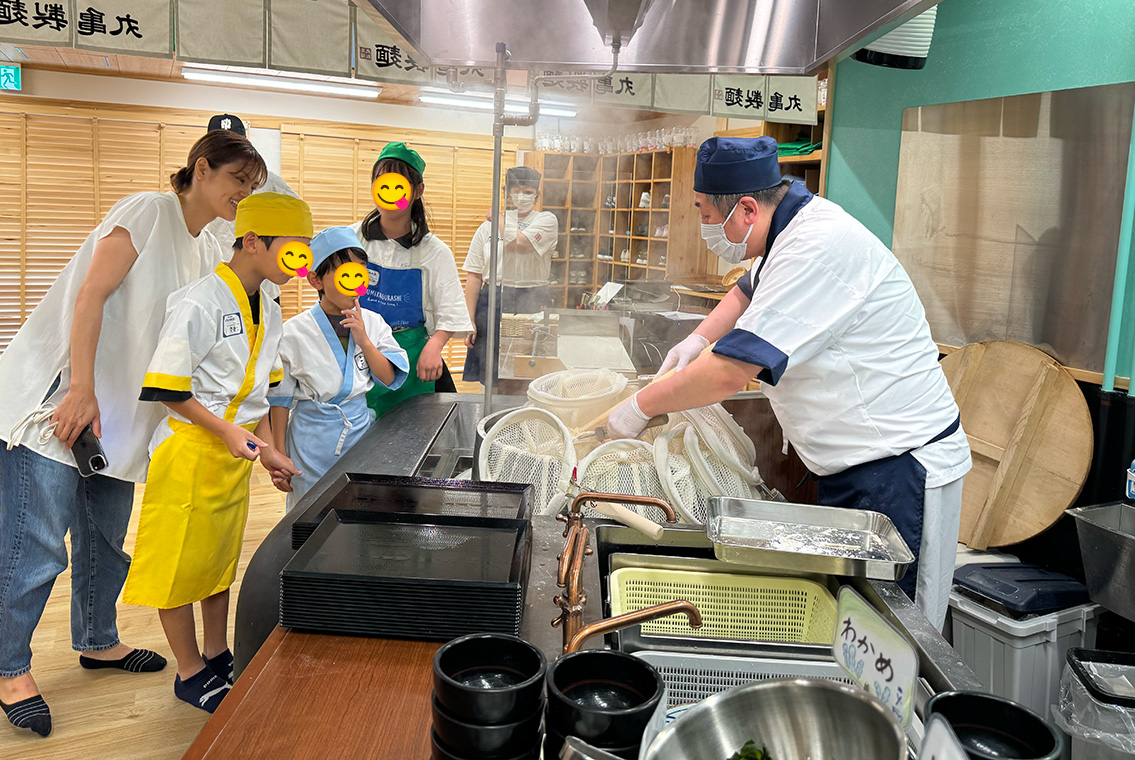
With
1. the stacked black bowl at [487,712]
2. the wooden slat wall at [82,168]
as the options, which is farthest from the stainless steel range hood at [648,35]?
the wooden slat wall at [82,168]

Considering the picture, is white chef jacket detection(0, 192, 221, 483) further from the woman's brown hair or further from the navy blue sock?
the navy blue sock

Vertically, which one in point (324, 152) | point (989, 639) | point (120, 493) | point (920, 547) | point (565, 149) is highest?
point (324, 152)

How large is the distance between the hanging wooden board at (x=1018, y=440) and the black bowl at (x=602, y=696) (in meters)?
2.32

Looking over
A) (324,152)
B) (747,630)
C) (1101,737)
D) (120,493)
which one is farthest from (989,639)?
(324,152)

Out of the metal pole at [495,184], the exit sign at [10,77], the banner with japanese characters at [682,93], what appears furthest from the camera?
the exit sign at [10,77]

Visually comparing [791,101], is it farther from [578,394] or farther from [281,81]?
[281,81]

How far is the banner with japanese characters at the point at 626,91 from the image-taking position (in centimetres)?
411

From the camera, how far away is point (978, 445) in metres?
2.80

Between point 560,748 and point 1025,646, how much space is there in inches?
84.0

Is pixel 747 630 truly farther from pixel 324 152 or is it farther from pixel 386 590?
pixel 324 152

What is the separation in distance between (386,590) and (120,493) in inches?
70.5

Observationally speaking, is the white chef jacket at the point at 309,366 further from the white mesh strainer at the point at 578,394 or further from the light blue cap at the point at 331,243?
the white mesh strainer at the point at 578,394

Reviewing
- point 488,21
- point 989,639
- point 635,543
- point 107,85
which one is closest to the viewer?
point 635,543

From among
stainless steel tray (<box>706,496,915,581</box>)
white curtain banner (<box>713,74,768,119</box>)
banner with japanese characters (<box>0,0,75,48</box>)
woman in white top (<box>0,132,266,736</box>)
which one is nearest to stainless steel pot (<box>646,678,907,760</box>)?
stainless steel tray (<box>706,496,915,581</box>)
